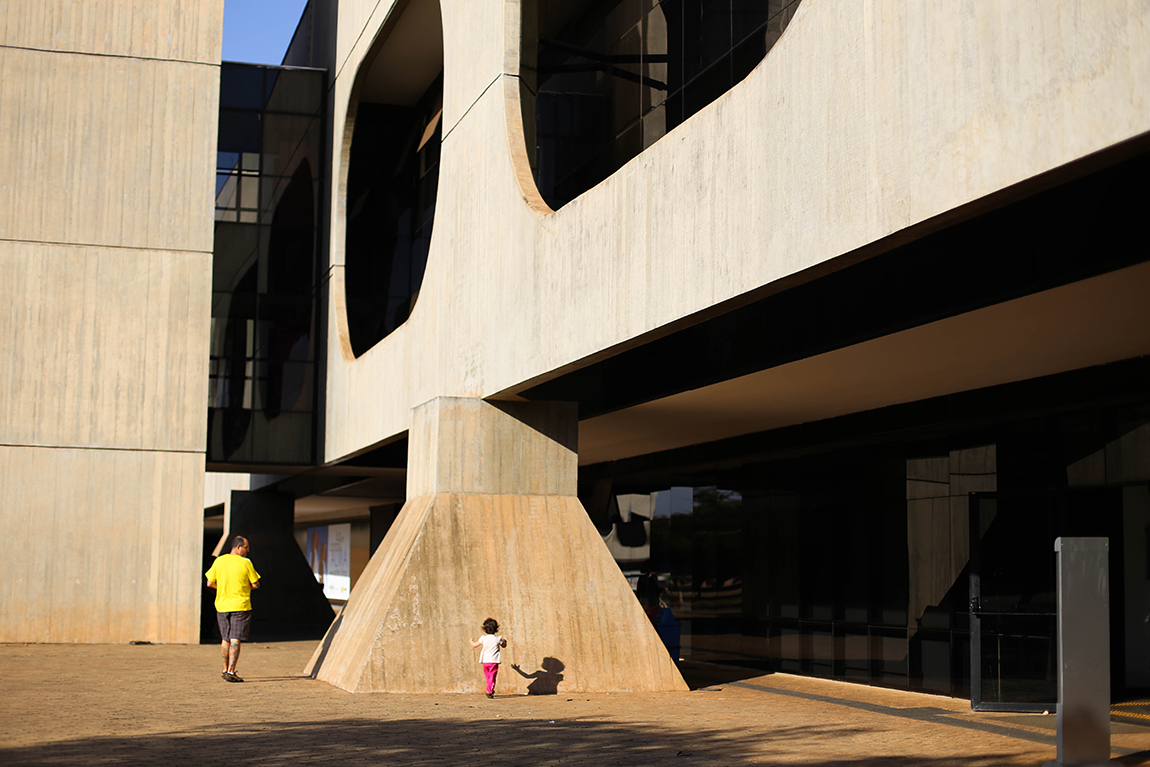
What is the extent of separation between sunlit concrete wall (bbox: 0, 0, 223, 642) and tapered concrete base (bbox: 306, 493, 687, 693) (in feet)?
29.5

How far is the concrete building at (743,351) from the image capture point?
7.88m

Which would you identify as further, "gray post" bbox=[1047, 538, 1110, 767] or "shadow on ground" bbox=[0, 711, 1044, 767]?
"shadow on ground" bbox=[0, 711, 1044, 767]

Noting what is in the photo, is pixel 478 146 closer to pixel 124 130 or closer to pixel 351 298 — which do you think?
pixel 124 130

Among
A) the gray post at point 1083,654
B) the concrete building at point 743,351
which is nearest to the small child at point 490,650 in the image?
the concrete building at point 743,351

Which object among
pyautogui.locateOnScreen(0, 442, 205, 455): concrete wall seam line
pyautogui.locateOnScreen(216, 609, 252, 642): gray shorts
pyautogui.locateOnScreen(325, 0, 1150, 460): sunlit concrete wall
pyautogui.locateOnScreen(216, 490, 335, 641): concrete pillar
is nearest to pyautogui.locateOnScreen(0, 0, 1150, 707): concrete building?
pyautogui.locateOnScreen(325, 0, 1150, 460): sunlit concrete wall

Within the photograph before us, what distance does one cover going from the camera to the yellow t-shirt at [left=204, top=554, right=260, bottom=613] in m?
14.5

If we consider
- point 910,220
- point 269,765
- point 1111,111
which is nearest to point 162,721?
point 269,765

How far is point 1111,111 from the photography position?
20.9 ft

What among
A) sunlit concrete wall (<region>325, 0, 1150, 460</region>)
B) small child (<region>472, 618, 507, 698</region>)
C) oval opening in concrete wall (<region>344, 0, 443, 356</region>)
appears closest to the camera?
sunlit concrete wall (<region>325, 0, 1150, 460</region>)

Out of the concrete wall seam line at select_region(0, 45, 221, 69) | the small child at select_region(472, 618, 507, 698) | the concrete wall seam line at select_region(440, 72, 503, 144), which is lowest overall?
the small child at select_region(472, 618, 507, 698)

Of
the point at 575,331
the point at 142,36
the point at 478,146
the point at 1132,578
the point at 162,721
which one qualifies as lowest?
the point at 162,721

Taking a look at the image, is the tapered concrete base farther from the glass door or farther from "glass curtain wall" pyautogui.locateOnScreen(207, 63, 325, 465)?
"glass curtain wall" pyautogui.locateOnScreen(207, 63, 325, 465)

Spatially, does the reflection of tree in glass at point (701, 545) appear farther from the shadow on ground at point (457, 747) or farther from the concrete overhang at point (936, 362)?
the shadow on ground at point (457, 747)

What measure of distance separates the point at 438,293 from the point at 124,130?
9757 millimetres
